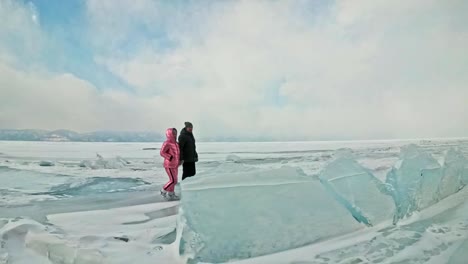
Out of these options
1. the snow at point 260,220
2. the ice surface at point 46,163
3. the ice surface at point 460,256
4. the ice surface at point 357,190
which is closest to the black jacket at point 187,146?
the snow at point 260,220

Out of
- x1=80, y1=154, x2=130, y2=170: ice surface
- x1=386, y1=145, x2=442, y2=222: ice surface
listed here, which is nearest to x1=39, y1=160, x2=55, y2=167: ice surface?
x1=80, y1=154, x2=130, y2=170: ice surface

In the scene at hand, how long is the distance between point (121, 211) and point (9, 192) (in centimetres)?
176

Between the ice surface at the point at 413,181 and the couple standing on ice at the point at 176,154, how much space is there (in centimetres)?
206

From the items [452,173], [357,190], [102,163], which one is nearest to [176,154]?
[357,190]

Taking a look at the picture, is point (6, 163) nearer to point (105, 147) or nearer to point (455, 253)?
point (105, 147)

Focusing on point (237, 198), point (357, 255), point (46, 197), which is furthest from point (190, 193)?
point (46, 197)

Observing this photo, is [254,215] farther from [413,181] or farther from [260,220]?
[413,181]

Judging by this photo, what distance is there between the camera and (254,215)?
2.22 m

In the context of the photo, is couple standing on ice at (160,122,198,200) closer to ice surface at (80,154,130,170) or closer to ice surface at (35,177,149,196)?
ice surface at (35,177,149,196)

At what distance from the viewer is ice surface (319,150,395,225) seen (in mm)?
2646

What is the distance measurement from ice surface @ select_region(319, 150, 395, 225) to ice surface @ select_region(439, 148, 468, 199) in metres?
0.89

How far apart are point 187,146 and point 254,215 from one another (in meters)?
1.49

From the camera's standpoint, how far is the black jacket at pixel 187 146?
3455 mm

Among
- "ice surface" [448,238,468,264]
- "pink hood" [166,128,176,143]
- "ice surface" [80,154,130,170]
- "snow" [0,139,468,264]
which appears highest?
"pink hood" [166,128,176,143]
